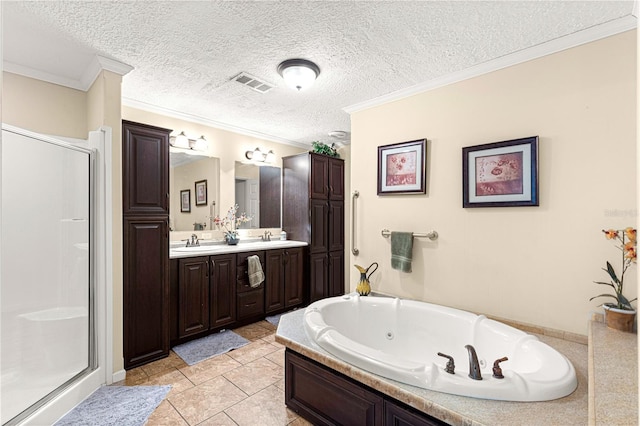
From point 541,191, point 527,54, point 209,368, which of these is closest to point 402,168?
point 541,191

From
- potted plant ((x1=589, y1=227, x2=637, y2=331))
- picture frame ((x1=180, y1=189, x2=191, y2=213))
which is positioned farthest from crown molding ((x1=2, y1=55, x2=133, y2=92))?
potted plant ((x1=589, y1=227, x2=637, y2=331))

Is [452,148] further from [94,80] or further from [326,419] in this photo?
[94,80]

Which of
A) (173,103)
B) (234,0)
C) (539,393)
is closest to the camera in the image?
(539,393)

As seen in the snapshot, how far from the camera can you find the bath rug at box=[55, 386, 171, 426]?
201cm

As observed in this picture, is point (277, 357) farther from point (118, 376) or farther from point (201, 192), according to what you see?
point (201, 192)

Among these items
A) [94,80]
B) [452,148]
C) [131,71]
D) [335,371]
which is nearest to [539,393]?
[335,371]

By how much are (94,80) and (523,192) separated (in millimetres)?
3371

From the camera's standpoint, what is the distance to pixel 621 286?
1.83 m

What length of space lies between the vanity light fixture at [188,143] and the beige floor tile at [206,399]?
8.07 feet

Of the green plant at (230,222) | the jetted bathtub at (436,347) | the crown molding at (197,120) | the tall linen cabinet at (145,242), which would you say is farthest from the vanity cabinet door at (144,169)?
the jetted bathtub at (436,347)

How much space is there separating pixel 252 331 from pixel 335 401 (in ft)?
6.05

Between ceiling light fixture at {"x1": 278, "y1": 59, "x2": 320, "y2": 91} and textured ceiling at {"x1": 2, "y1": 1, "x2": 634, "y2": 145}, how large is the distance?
58 mm

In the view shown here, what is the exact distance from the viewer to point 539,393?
141cm

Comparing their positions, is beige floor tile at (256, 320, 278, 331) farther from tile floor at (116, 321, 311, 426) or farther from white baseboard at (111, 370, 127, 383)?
white baseboard at (111, 370, 127, 383)
